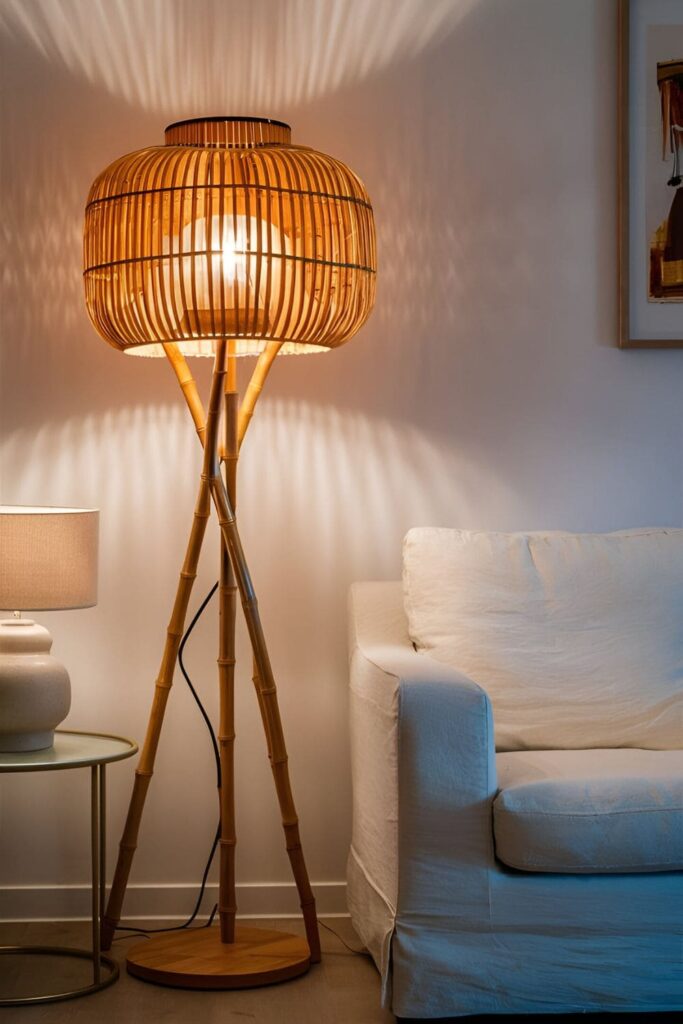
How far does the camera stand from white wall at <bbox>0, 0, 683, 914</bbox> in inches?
117

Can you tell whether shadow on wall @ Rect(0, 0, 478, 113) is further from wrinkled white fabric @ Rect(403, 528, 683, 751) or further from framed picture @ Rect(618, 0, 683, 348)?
wrinkled white fabric @ Rect(403, 528, 683, 751)

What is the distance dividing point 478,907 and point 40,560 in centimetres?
108

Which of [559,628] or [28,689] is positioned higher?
[559,628]

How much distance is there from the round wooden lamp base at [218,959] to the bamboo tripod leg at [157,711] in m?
0.14

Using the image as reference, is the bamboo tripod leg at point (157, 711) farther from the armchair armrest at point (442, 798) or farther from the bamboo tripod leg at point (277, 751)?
the armchair armrest at point (442, 798)

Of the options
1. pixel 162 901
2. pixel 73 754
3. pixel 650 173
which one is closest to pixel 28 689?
pixel 73 754

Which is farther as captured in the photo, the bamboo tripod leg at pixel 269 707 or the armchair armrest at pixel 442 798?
the bamboo tripod leg at pixel 269 707

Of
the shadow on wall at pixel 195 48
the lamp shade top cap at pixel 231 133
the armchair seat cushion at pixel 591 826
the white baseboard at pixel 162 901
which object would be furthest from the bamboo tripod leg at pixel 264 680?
the shadow on wall at pixel 195 48

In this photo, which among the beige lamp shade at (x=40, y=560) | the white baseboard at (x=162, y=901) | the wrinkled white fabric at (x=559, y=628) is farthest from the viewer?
the white baseboard at (x=162, y=901)

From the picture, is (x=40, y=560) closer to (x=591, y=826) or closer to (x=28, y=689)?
(x=28, y=689)

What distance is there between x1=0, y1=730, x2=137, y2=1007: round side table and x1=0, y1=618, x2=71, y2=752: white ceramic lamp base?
0.04 meters

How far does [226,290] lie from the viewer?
2.31 metres

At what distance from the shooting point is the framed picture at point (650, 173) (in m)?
3.06

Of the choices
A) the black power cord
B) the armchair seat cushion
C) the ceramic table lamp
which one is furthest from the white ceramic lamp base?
the armchair seat cushion
